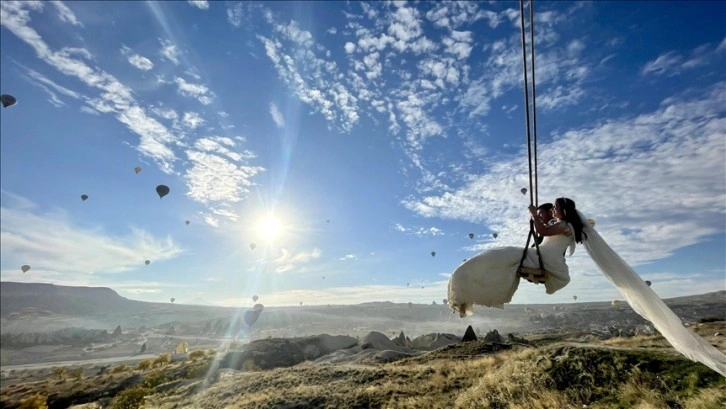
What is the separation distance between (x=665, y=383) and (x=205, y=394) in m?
21.5

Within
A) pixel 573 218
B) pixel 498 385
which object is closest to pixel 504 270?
pixel 573 218

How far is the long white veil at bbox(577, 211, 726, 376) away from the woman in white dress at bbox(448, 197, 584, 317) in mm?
341

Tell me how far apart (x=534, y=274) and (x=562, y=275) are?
0.44 meters

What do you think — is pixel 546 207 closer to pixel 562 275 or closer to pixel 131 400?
pixel 562 275

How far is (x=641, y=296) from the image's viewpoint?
17.6 ft

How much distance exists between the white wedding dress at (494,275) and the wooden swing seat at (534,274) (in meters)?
0.05

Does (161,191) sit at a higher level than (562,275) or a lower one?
higher

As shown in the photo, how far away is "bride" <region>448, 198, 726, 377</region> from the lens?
4820 mm

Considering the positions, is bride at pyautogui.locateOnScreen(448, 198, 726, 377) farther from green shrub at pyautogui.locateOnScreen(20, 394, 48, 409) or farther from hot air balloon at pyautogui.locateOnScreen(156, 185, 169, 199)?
hot air balloon at pyautogui.locateOnScreen(156, 185, 169, 199)

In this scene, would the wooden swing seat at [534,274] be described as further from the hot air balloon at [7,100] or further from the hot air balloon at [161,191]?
the hot air balloon at [7,100]

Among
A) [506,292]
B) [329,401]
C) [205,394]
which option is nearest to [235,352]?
[205,394]

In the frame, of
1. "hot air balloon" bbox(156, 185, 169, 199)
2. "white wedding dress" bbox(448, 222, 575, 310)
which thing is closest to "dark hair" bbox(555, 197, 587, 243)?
"white wedding dress" bbox(448, 222, 575, 310)

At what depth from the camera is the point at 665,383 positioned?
10.4 m

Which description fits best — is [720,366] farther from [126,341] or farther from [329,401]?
[126,341]
